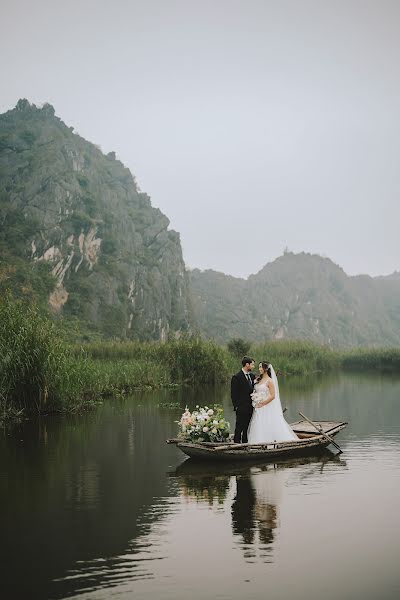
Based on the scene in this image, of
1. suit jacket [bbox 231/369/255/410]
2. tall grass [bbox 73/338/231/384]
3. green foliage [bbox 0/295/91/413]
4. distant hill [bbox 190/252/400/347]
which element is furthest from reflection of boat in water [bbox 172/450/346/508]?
distant hill [bbox 190/252/400/347]

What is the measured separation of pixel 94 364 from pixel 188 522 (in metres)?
18.8

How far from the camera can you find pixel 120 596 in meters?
6.63

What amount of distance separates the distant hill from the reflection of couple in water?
123 meters

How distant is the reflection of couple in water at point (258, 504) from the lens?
8781 mm

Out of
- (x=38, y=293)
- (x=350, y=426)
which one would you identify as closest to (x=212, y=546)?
(x=350, y=426)

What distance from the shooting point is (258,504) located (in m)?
10.3

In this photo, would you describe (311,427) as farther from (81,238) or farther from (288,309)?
(288,309)

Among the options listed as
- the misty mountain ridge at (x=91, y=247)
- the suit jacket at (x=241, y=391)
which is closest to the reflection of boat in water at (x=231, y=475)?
the suit jacket at (x=241, y=391)

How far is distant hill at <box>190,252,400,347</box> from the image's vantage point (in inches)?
5925

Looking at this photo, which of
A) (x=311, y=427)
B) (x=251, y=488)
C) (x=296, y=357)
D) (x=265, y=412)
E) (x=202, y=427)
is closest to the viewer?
(x=251, y=488)

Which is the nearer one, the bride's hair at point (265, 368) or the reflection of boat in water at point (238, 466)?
the reflection of boat in water at point (238, 466)

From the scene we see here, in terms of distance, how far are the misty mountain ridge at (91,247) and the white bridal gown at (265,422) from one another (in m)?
56.3

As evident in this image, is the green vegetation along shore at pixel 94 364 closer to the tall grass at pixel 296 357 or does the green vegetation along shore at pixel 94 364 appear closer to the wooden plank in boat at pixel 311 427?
the tall grass at pixel 296 357

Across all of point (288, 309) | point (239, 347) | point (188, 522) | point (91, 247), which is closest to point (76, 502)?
point (188, 522)
